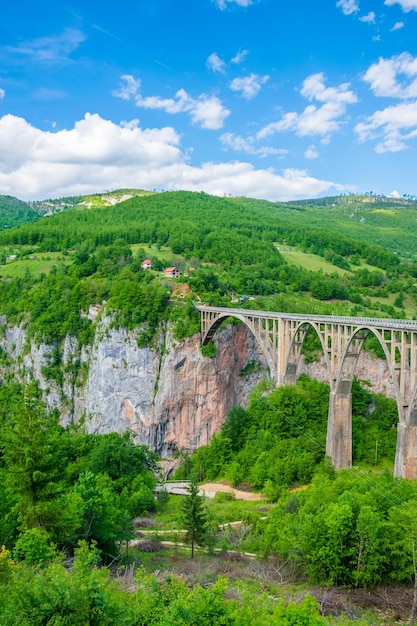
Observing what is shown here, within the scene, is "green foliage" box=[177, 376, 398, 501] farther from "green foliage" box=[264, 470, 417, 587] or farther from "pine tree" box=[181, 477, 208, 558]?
"green foliage" box=[264, 470, 417, 587]

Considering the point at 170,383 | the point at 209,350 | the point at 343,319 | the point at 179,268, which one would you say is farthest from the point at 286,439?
the point at 179,268

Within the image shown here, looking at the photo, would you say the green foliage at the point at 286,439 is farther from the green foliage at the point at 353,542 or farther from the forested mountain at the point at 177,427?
the green foliage at the point at 353,542

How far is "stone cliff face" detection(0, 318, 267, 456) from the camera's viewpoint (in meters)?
56.4

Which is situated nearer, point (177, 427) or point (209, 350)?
point (209, 350)

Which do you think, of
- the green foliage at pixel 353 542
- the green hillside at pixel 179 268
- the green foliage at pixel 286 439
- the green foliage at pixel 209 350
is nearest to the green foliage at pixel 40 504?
the green foliage at pixel 353 542

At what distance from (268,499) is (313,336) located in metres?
26.4

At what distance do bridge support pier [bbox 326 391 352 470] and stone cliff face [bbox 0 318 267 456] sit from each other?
2142 cm

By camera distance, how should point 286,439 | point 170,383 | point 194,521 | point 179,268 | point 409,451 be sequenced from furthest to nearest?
1. point 179,268
2. point 170,383
3. point 286,439
4. point 409,451
5. point 194,521

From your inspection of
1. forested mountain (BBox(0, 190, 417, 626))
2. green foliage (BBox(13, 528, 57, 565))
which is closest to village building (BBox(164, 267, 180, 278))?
forested mountain (BBox(0, 190, 417, 626))

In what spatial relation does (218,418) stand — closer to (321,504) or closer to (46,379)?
(46,379)

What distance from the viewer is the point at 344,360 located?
3478 cm

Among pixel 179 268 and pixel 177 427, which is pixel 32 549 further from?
pixel 179 268

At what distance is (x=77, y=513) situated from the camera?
19719 millimetres

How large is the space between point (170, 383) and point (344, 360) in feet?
83.4
